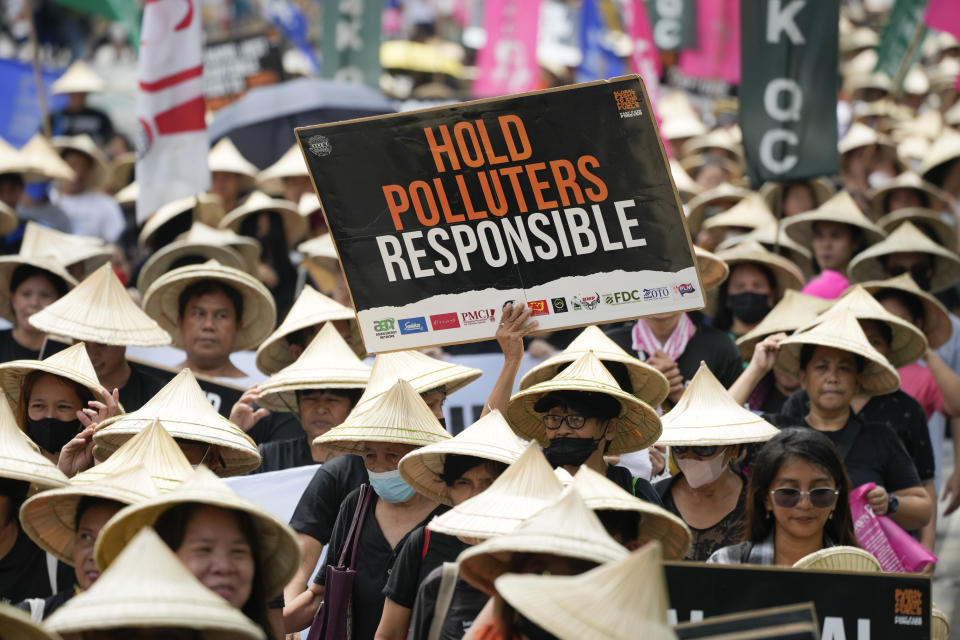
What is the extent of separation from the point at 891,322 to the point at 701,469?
177 cm

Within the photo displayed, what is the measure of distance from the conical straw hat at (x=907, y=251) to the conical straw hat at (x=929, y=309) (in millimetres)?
911

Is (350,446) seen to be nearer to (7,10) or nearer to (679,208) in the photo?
(679,208)

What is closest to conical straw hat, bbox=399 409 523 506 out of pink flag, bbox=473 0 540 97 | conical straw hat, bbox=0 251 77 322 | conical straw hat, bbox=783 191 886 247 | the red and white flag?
conical straw hat, bbox=0 251 77 322

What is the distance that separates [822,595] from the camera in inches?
174

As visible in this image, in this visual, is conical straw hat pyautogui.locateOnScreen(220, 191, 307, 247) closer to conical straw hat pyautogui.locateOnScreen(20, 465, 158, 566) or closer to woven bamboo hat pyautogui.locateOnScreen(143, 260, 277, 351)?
woven bamboo hat pyautogui.locateOnScreen(143, 260, 277, 351)

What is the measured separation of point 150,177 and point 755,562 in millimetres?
5545

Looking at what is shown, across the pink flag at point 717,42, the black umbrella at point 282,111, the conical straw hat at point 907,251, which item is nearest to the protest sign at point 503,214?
the conical straw hat at point 907,251

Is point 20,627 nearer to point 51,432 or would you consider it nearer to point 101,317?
point 51,432

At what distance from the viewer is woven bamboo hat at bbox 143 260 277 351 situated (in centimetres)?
785

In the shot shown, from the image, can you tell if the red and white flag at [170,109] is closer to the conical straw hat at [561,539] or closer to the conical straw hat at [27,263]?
the conical straw hat at [27,263]

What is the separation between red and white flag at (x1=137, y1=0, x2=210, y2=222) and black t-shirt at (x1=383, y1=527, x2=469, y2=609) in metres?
4.83

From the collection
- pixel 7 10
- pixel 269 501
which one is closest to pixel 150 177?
pixel 269 501

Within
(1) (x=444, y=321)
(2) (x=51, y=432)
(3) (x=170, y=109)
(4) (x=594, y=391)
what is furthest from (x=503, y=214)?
(3) (x=170, y=109)

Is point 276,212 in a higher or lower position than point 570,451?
higher
